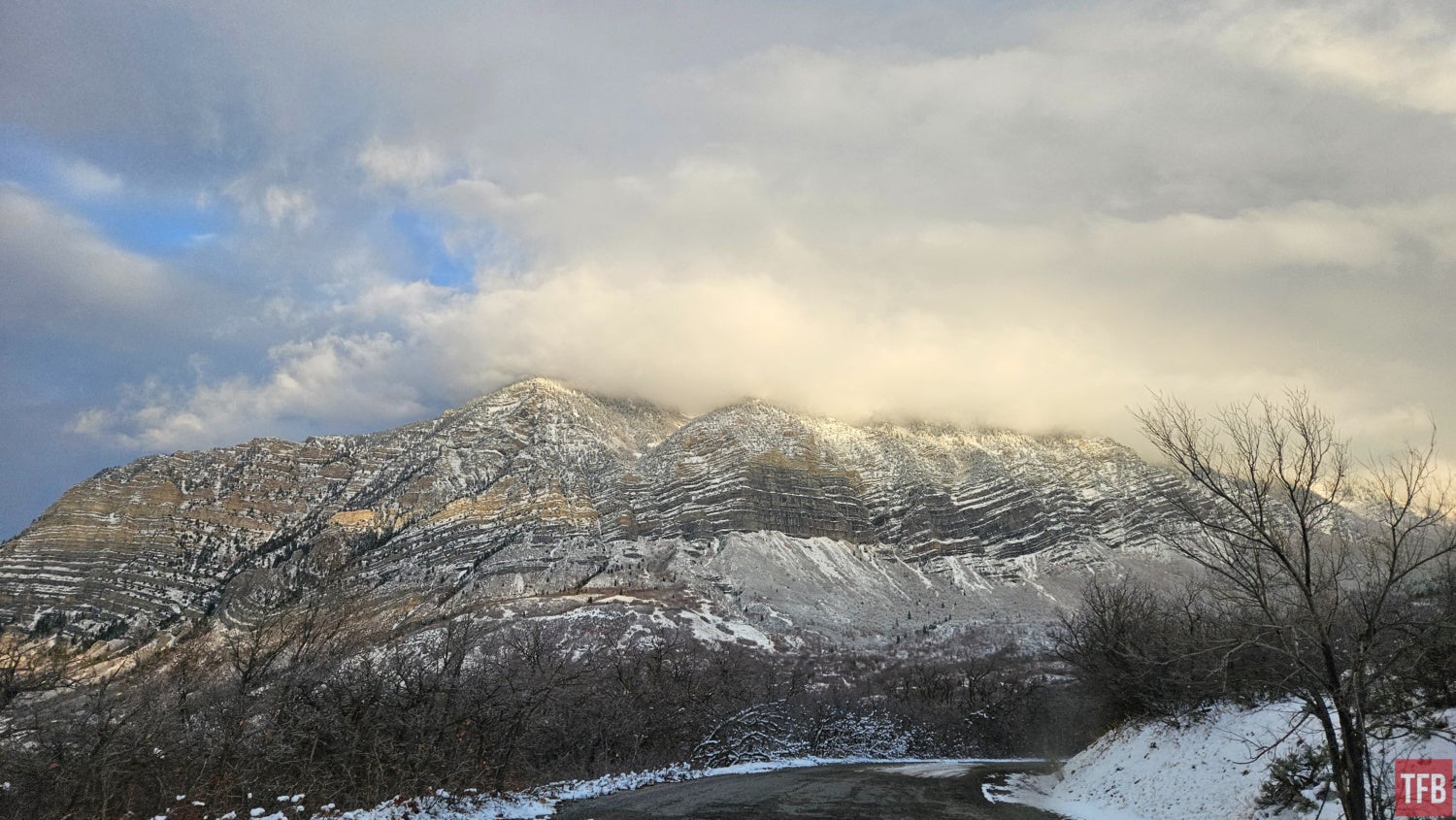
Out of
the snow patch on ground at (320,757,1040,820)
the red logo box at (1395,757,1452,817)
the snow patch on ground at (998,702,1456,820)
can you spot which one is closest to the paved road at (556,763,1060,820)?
the snow patch on ground at (320,757,1040,820)

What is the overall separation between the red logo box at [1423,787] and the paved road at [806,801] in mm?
11011

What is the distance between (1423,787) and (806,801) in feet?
55.3

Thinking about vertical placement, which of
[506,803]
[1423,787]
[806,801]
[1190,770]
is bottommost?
[806,801]

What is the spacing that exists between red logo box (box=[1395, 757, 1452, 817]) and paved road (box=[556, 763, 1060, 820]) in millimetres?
11011

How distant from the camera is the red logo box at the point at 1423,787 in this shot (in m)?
14.9

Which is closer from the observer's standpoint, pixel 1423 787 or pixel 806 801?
pixel 1423 787

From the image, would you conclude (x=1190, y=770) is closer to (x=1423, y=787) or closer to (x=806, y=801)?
(x=1423, y=787)

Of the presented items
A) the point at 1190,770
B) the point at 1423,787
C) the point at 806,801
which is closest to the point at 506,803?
the point at 806,801

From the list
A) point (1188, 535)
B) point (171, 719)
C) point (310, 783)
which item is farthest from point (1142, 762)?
point (171, 719)

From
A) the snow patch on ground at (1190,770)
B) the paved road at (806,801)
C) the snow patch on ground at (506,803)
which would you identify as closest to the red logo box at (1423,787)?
the snow patch on ground at (1190,770)

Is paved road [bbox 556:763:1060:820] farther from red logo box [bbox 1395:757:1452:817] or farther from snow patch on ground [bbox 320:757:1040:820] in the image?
red logo box [bbox 1395:757:1452:817]

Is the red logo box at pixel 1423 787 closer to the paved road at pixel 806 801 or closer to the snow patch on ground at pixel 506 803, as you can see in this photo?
the paved road at pixel 806 801

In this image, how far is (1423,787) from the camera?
15.4 metres

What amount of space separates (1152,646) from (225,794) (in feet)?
108
